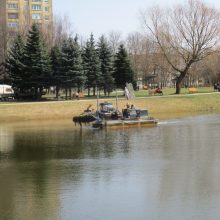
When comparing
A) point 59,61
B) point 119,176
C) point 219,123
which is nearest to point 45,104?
point 59,61

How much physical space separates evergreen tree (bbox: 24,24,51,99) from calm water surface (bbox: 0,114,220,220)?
2915 centimetres

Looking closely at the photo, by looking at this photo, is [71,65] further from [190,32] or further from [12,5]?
[12,5]

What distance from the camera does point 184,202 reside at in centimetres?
1694

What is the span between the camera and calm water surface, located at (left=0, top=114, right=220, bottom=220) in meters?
16.4

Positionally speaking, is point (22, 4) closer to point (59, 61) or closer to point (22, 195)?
point (59, 61)

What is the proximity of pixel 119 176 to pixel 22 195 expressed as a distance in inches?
174

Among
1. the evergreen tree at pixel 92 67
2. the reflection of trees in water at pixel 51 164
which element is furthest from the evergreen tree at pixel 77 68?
the reflection of trees in water at pixel 51 164

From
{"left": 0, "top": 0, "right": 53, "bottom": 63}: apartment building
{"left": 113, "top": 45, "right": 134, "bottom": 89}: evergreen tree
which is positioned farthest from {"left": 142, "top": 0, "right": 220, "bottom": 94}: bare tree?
{"left": 0, "top": 0, "right": 53, "bottom": 63}: apartment building

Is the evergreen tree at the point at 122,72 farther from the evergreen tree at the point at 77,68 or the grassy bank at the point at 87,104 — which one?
the grassy bank at the point at 87,104

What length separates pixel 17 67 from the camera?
222 feet

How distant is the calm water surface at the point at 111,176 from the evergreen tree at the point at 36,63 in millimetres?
29151

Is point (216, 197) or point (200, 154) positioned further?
point (200, 154)

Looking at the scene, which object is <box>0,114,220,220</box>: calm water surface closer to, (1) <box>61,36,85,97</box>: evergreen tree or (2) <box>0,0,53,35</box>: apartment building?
(1) <box>61,36,85,97</box>: evergreen tree

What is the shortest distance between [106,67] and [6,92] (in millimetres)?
13728
